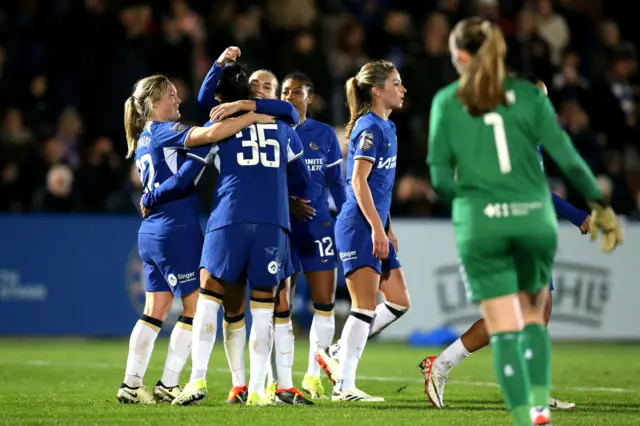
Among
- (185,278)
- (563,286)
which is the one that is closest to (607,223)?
(185,278)

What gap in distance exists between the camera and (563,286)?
16.5m

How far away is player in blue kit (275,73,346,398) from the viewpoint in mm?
9508

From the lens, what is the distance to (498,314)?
598cm

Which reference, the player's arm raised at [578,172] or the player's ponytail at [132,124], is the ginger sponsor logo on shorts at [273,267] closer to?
the player's ponytail at [132,124]

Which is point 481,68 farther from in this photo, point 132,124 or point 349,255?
point 132,124

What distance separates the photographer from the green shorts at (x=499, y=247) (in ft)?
19.5

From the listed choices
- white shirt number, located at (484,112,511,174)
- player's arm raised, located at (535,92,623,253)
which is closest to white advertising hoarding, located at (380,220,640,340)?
player's arm raised, located at (535,92,623,253)

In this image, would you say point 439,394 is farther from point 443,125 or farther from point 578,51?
point 578,51

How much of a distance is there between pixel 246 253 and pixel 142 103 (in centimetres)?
164

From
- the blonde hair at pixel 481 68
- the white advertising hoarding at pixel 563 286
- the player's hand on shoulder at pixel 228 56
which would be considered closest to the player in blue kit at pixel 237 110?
the player's hand on shoulder at pixel 228 56

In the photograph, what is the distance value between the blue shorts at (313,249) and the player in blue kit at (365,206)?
45cm

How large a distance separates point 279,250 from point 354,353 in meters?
1.27

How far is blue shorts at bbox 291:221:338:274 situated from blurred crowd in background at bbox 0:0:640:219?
708cm

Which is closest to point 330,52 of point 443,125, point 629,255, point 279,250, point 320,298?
point 629,255
